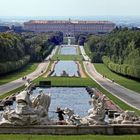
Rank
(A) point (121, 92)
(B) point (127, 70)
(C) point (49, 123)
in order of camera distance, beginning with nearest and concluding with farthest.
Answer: (C) point (49, 123)
(A) point (121, 92)
(B) point (127, 70)

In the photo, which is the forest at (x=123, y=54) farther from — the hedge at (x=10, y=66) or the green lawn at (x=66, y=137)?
the green lawn at (x=66, y=137)

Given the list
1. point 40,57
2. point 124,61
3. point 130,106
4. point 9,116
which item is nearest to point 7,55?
point 124,61

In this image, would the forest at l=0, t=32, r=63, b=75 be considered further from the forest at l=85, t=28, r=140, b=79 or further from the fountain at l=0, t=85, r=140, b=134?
the fountain at l=0, t=85, r=140, b=134

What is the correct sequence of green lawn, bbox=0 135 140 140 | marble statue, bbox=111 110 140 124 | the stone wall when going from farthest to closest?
marble statue, bbox=111 110 140 124 < the stone wall < green lawn, bbox=0 135 140 140

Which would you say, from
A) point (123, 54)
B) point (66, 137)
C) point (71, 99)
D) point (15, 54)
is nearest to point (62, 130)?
point (66, 137)

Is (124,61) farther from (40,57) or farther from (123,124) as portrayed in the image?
(123,124)

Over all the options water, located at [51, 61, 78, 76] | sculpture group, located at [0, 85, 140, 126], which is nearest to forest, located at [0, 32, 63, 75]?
water, located at [51, 61, 78, 76]

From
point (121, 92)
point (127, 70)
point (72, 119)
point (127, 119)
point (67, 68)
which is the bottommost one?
point (67, 68)

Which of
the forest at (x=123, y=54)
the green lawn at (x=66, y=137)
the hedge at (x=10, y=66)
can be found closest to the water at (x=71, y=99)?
the green lawn at (x=66, y=137)

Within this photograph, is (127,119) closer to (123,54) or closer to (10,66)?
(10,66)
